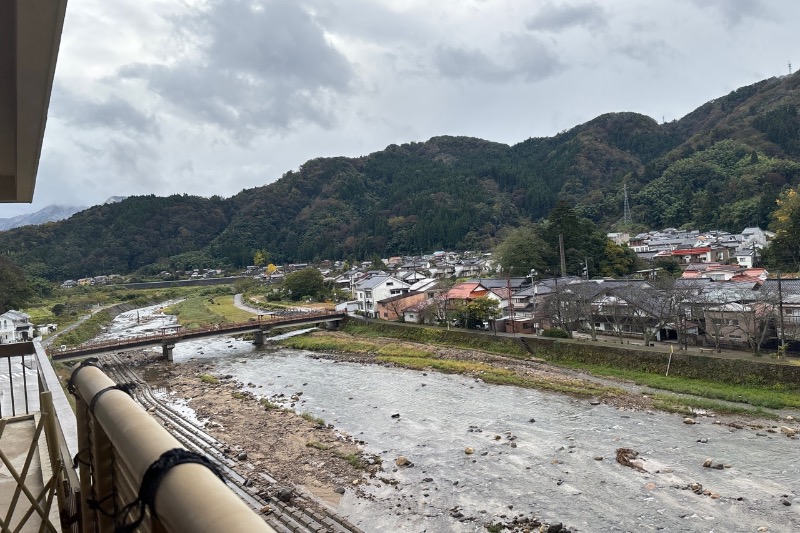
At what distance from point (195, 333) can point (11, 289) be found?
13478 mm

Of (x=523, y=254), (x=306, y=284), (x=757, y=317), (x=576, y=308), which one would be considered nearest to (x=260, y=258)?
(x=306, y=284)

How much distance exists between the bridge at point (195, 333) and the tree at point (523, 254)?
12.7 meters

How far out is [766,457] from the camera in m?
11.5

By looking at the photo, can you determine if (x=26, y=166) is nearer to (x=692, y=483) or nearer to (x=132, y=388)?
(x=132, y=388)

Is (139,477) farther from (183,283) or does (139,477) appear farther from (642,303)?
(183,283)

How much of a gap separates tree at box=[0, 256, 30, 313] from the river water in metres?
23.2

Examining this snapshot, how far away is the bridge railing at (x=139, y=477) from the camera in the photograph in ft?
2.43

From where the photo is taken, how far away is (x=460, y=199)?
261 ft

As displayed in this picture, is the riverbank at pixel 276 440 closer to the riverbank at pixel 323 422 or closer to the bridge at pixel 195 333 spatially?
the riverbank at pixel 323 422

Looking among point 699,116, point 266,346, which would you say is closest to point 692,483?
point 266,346

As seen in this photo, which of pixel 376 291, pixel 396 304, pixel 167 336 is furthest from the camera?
pixel 376 291

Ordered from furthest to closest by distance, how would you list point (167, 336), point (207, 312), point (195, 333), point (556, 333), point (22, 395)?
point (207, 312)
point (195, 333)
point (167, 336)
point (556, 333)
point (22, 395)

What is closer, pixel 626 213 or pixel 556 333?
pixel 556 333

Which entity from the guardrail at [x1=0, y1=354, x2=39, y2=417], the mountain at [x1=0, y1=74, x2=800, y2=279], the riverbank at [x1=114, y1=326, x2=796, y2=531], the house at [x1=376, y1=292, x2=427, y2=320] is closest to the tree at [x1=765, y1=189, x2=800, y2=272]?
the mountain at [x1=0, y1=74, x2=800, y2=279]
